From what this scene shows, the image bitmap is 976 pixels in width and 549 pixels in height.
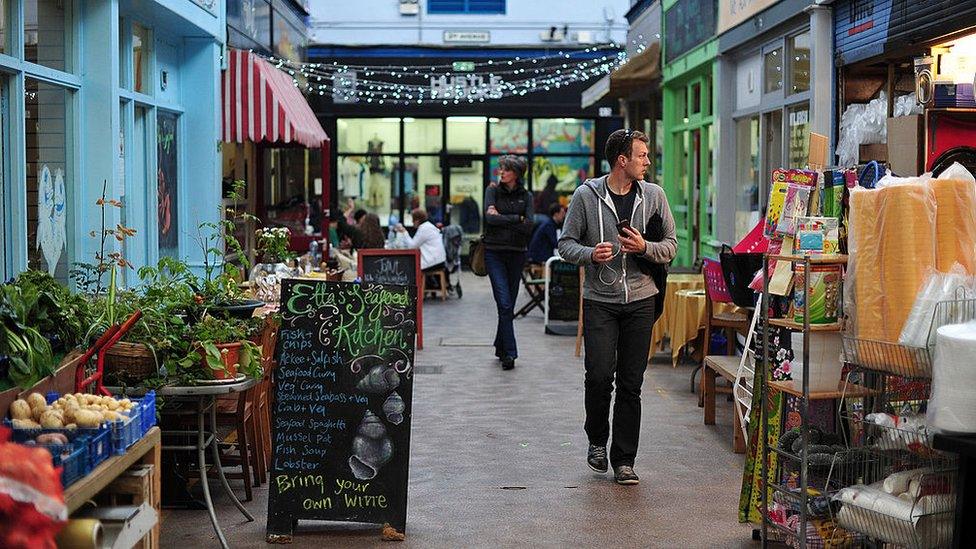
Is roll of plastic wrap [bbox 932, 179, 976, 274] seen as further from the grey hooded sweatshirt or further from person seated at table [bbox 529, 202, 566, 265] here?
person seated at table [bbox 529, 202, 566, 265]

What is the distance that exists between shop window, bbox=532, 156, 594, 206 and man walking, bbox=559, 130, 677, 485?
19.8m

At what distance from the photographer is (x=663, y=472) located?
312 inches

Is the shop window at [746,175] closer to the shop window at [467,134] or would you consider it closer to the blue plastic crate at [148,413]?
the blue plastic crate at [148,413]

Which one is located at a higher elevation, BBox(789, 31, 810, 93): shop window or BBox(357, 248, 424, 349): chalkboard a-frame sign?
A: BBox(789, 31, 810, 93): shop window

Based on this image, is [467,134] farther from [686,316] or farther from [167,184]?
[686,316]

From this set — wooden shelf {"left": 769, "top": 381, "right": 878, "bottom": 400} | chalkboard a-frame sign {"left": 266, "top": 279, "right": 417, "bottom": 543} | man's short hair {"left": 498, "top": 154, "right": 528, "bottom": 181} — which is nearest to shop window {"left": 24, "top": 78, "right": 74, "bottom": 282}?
chalkboard a-frame sign {"left": 266, "top": 279, "right": 417, "bottom": 543}

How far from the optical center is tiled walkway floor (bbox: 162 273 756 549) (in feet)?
21.2

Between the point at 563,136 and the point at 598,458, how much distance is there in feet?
Answer: 67.0

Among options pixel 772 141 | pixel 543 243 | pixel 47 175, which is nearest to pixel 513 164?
pixel 772 141

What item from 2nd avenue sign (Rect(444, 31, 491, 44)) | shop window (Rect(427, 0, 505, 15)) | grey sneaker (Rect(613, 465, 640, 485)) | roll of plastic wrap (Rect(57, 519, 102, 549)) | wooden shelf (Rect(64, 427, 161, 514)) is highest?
shop window (Rect(427, 0, 505, 15))

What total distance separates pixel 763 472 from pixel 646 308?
169 centimetres

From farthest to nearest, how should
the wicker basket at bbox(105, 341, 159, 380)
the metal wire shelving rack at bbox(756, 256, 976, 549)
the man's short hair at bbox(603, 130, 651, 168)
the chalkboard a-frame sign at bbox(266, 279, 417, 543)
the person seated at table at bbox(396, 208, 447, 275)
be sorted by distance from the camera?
the person seated at table at bbox(396, 208, 447, 275) < the man's short hair at bbox(603, 130, 651, 168) < the chalkboard a-frame sign at bbox(266, 279, 417, 543) < the wicker basket at bbox(105, 341, 159, 380) < the metal wire shelving rack at bbox(756, 256, 976, 549)

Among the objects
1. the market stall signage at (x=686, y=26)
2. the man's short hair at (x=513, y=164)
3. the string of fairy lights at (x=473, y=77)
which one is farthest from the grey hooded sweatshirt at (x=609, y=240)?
the string of fairy lights at (x=473, y=77)

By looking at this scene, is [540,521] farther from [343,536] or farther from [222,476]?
[222,476]
